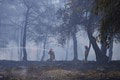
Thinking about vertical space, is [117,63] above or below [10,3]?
below

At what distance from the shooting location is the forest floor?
17.6 metres

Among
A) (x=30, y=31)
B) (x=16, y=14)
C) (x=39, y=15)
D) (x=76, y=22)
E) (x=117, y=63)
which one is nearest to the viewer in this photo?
(x=117, y=63)

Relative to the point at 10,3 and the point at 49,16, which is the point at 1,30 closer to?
the point at 10,3

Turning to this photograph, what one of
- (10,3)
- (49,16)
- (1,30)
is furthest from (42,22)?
(1,30)

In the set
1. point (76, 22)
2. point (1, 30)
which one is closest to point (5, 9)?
point (1, 30)

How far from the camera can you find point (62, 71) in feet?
66.5

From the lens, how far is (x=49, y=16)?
48.0 meters

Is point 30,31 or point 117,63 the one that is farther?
point 30,31

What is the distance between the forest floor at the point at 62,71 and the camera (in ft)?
57.8

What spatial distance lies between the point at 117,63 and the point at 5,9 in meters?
30.0

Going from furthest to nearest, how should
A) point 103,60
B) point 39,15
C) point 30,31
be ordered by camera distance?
point 30,31, point 39,15, point 103,60

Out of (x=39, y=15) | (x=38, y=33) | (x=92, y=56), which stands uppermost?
(x=39, y=15)

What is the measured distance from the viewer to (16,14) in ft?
172

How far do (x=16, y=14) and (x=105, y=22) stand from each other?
4079 cm
